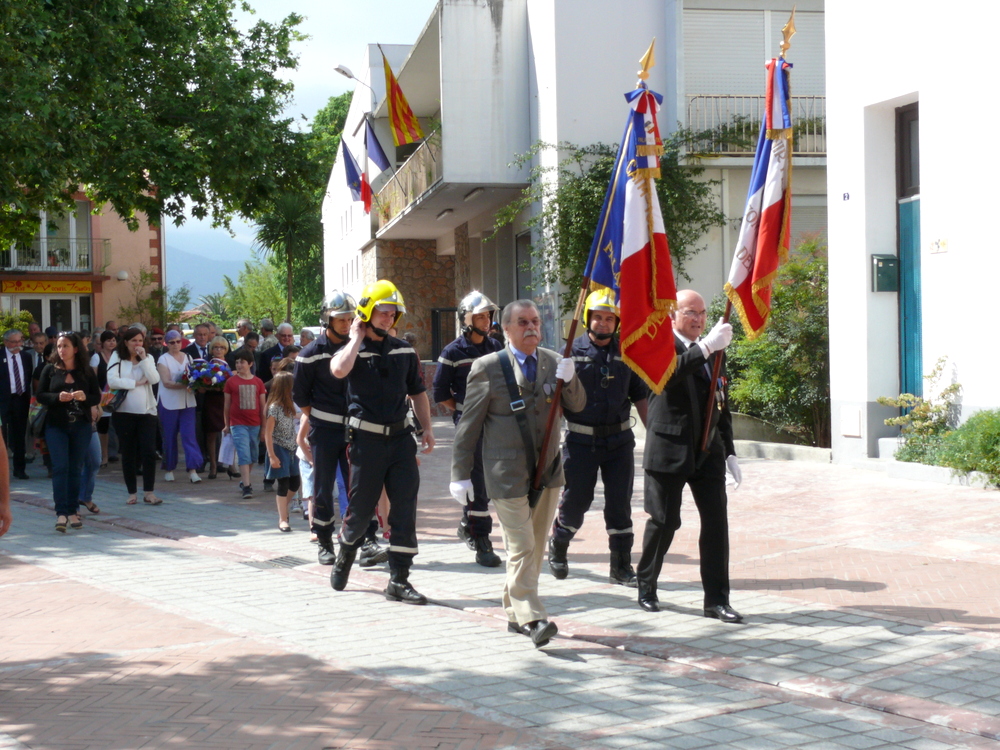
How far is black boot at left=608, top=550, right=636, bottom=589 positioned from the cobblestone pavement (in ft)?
0.41

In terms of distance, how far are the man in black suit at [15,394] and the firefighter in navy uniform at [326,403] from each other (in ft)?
26.2

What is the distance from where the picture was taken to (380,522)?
921cm

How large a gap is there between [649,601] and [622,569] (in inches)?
31.0

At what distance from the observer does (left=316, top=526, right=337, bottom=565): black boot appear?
27.7 feet

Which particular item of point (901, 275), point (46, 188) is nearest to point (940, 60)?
point (901, 275)

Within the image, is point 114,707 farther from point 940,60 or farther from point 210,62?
point 210,62

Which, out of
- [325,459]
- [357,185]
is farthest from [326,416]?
[357,185]

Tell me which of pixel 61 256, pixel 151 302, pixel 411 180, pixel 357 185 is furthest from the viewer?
pixel 61 256

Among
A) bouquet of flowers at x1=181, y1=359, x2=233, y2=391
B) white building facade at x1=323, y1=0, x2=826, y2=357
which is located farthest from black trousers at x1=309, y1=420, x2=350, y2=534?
white building facade at x1=323, y1=0, x2=826, y2=357

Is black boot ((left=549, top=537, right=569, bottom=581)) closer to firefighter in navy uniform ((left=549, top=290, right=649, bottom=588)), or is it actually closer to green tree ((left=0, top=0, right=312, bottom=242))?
firefighter in navy uniform ((left=549, top=290, right=649, bottom=588))

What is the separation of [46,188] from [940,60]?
11743mm

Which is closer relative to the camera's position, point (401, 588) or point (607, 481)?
point (401, 588)

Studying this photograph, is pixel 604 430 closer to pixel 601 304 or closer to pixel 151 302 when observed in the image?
pixel 601 304

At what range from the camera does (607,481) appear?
736 centimetres
